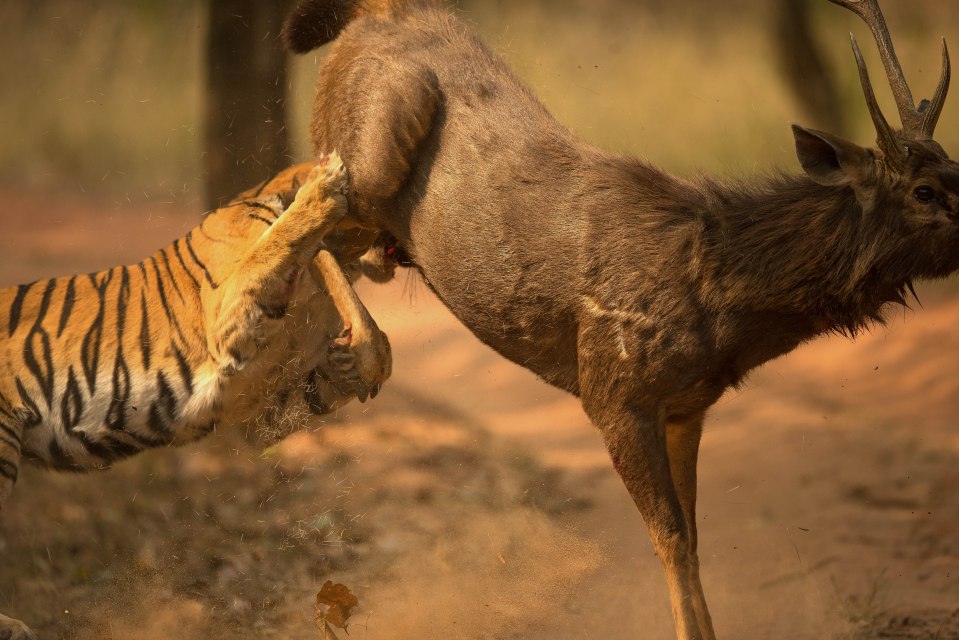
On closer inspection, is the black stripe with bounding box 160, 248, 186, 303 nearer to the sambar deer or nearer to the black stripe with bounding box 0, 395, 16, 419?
the black stripe with bounding box 0, 395, 16, 419

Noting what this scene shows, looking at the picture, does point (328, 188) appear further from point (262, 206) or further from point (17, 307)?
point (17, 307)

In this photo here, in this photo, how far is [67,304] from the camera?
246 inches

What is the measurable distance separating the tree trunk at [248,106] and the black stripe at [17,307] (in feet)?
5.70

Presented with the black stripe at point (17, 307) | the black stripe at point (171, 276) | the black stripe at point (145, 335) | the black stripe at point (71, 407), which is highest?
the black stripe at point (171, 276)

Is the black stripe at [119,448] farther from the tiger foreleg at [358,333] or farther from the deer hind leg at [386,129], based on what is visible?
the deer hind leg at [386,129]

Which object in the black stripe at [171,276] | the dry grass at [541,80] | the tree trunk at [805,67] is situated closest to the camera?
the black stripe at [171,276]

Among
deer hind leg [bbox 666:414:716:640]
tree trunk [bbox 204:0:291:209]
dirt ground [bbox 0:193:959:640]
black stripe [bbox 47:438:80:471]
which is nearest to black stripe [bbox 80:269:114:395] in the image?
black stripe [bbox 47:438:80:471]

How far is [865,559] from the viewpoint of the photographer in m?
7.27

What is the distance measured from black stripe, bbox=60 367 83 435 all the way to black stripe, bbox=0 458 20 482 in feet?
1.12

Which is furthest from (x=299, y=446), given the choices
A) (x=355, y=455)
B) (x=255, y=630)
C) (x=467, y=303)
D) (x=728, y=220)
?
(x=728, y=220)

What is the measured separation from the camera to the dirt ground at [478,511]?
6.80 metres

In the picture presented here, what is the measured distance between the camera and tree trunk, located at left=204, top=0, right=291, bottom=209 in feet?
25.3

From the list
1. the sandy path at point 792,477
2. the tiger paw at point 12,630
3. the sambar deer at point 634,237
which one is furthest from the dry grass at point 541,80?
the tiger paw at point 12,630

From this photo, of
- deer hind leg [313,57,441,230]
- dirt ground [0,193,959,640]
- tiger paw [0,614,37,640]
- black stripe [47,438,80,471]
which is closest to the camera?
deer hind leg [313,57,441,230]
